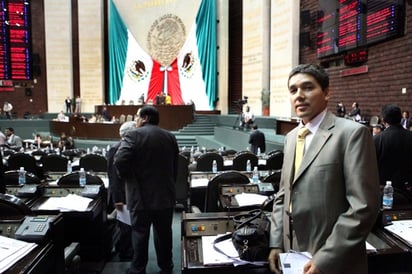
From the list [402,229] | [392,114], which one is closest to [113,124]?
[392,114]

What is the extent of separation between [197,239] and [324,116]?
0.89m

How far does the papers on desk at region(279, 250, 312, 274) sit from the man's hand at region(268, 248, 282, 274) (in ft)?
0.28

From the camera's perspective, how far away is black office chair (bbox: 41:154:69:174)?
578 cm

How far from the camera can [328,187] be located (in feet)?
4.50

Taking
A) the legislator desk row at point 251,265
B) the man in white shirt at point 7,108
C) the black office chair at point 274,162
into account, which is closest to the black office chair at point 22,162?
the black office chair at point 274,162

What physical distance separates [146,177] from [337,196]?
1.76 m

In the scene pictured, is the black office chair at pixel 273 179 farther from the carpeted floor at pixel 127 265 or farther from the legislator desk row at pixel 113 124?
the legislator desk row at pixel 113 124

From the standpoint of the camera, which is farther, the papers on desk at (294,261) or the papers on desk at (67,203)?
the papers on desk at (67,203)

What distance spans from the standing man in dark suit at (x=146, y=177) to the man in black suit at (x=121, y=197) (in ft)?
1.27

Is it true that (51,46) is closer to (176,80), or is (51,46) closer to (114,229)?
(176,80)

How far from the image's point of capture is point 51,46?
18.7 meters

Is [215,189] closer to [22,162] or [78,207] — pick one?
[78,207]

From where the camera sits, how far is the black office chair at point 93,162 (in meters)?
5.53

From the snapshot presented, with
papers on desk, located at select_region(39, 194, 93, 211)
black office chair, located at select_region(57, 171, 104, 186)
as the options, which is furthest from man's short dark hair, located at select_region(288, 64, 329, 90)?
black office chair, located at select_region(57, 171, 104, 186)
